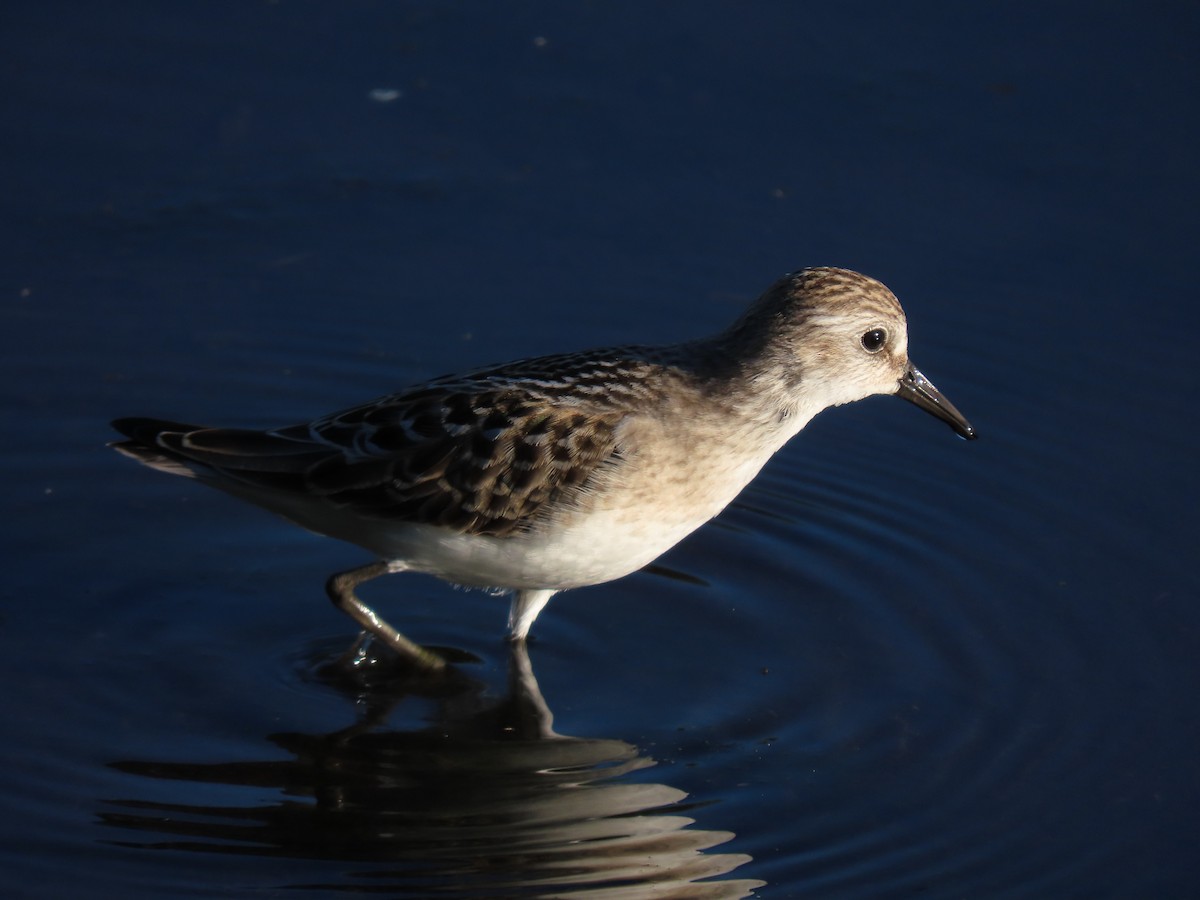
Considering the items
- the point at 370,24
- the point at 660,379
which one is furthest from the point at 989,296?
the point at 370,24

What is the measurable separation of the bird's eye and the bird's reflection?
2123mm

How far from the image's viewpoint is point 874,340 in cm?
827

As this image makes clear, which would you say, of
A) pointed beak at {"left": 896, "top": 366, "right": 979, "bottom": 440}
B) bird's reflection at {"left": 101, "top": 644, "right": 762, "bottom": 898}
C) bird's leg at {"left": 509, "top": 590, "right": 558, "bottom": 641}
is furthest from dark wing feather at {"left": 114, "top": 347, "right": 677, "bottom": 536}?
pointed beak at {"left": 896, "top": 366, "right": 979, "bottom": 440}

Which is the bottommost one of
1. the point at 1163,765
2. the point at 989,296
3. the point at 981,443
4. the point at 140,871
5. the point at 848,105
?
the point at 140,871

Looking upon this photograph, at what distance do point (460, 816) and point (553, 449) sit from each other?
5.31ft

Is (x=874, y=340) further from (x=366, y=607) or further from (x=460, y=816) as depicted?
(x=460, y=816)

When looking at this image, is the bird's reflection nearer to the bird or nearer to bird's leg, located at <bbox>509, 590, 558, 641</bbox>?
bird's leg, located at <bbox>509, 590, 558, 641</bbox>

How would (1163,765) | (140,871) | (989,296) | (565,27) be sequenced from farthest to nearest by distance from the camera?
(565,27) < (989,296) < (1163,765) < (140,871)

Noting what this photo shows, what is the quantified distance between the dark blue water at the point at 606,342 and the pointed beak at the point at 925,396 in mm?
768

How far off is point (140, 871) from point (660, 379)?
3042mm

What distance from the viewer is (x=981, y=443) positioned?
9.86 metres

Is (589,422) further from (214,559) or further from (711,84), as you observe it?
(711,84)

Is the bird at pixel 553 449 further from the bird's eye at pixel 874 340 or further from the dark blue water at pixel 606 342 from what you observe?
the dark blue water at pixel 606 342

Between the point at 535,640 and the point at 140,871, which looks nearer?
the point at 140,871
